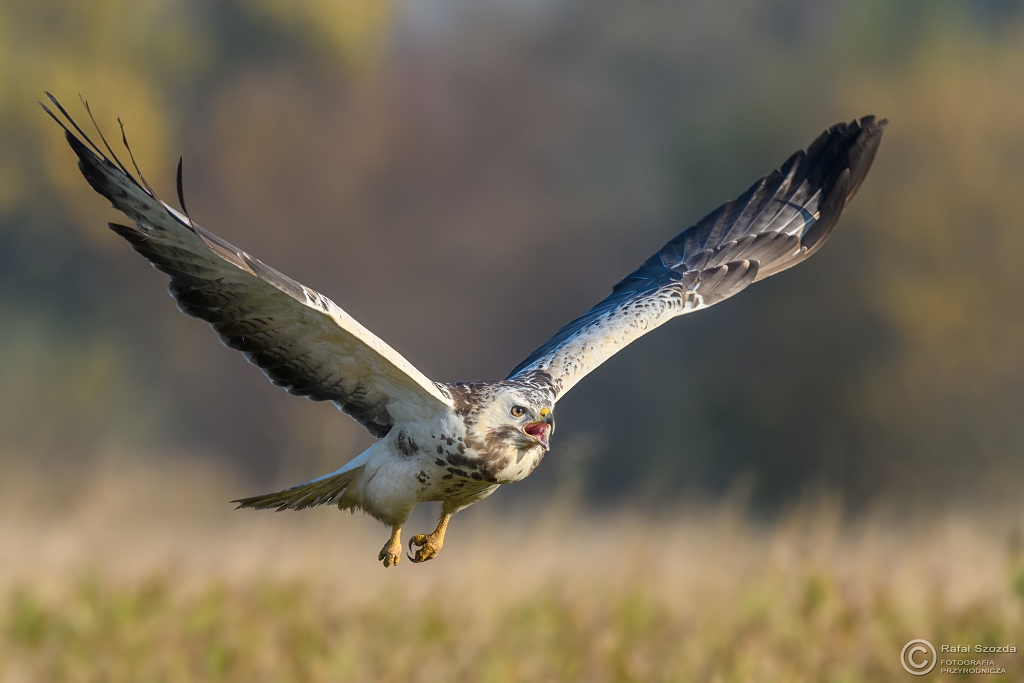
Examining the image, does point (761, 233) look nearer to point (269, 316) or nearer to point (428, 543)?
point (428, 543)

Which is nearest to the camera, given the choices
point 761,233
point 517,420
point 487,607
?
point 517,420

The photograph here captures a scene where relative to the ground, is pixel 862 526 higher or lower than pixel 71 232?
lower

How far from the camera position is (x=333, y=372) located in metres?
6.30

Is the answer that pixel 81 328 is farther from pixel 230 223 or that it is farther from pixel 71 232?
pixel 230 223

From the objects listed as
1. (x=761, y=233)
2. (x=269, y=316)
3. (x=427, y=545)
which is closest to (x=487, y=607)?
(x=761, y=233)

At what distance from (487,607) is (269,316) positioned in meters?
5.38

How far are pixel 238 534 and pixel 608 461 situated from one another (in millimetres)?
11892

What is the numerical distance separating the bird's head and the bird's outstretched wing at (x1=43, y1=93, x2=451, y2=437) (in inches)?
9.0

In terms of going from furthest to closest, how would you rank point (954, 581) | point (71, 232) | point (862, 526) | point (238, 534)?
1. point (71, 232)
2. point (862, 526)
3. point (238, 534)
4. point (954, 581)

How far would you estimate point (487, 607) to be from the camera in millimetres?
10695

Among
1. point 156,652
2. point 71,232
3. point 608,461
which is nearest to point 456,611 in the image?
point 156,652

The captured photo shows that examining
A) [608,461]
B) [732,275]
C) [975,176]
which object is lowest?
[732,275]

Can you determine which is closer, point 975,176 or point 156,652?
point 156,652

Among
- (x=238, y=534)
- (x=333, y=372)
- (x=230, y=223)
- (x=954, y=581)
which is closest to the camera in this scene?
(x=333, y=372)
